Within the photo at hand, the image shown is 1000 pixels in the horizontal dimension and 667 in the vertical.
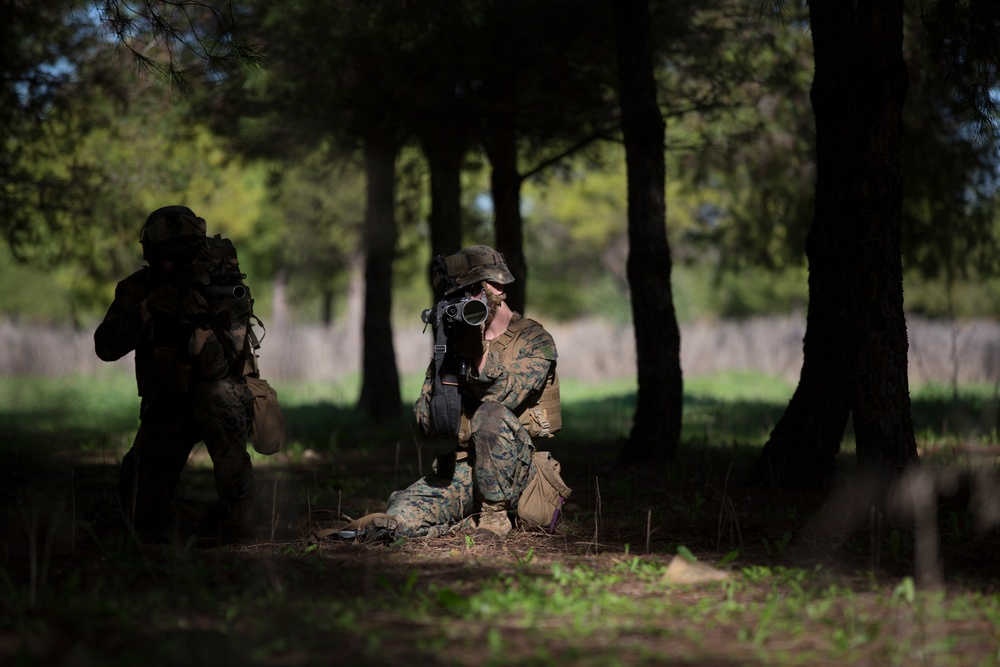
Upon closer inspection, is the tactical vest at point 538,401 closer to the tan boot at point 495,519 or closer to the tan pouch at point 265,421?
the tan boot at point 495,519

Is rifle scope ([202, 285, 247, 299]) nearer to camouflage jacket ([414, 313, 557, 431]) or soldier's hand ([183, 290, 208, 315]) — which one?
soldier's hand ([183, 290, 208, 315])

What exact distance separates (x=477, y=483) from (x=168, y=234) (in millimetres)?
2210

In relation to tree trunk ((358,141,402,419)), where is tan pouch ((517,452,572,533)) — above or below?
below

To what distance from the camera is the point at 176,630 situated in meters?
3.54

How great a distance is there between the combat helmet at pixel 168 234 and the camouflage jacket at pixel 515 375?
5.15 ft

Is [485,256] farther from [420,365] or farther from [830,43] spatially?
[420,365]

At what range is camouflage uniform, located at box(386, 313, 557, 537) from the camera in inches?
216

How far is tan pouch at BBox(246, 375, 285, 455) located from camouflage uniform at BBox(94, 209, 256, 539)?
0.19 ft

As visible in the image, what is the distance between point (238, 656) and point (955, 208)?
37.1ft

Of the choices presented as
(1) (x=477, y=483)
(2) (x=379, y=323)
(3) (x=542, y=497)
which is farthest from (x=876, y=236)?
(2) (x=379, y=323)

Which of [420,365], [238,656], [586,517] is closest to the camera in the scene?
[238,656]

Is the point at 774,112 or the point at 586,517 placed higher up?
the point at 774,112

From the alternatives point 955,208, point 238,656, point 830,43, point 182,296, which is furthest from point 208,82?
point 955,208

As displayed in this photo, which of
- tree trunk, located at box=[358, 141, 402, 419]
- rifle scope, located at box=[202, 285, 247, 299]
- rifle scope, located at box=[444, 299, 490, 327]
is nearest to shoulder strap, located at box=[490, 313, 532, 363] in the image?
rifle scope, located at box=[444, 299, 490, 327]
